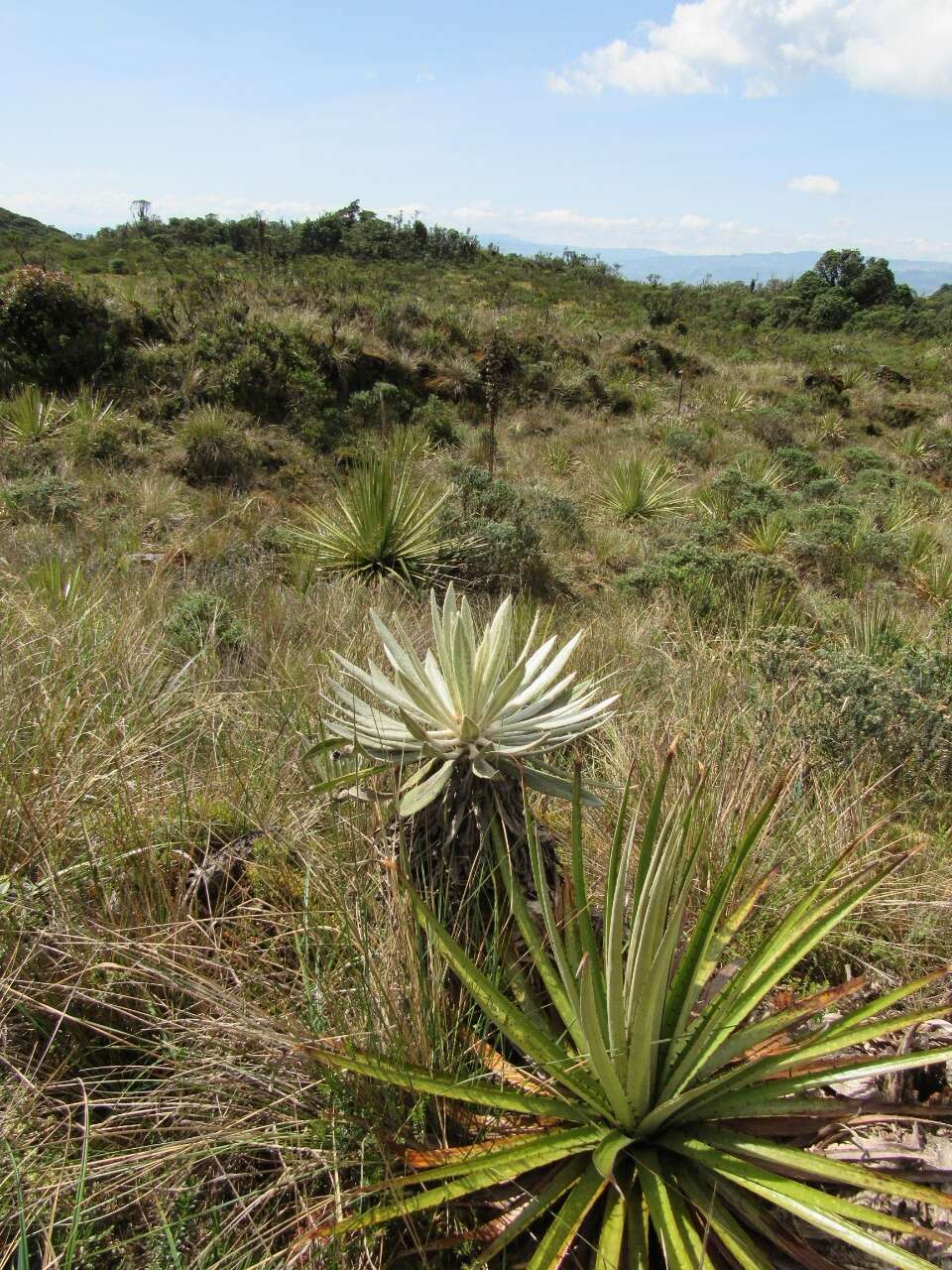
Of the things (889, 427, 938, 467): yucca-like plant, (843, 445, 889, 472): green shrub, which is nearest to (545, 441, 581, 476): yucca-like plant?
(843, 445, 889, 472): green shrub

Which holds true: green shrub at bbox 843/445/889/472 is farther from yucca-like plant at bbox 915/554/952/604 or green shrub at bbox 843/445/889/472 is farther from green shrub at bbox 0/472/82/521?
green shrub at bbox 0/472/82/521

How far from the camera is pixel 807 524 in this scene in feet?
30.5

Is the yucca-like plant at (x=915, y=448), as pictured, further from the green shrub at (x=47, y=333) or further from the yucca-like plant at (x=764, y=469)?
the green shrub at (x=47, y=333)

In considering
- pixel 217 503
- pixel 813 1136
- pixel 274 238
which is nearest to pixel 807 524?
pixel 217 503

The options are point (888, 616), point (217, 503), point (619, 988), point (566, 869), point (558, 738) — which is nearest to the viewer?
point (619, 988)

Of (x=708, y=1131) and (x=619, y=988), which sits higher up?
(x=619, y=988)

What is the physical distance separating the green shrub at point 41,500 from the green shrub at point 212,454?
5.98ft

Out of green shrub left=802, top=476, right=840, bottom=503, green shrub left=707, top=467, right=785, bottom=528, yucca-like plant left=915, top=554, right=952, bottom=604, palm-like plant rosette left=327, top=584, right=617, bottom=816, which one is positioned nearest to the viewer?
palm-like plant rosette left=327, top=584, right=617, bottom=816

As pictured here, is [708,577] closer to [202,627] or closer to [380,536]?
[380,536]

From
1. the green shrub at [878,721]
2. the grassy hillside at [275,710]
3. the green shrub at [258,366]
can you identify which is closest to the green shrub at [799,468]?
the grassy hillside at [275,710]

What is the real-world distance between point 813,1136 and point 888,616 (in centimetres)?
470

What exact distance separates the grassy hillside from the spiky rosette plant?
15cm

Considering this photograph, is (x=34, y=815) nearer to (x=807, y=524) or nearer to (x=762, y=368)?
(x=807, y=524)

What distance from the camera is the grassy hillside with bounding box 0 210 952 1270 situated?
4.89ft
